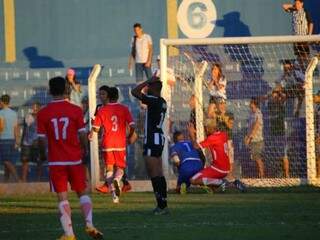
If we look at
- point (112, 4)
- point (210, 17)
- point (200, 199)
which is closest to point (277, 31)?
point (210, 17)

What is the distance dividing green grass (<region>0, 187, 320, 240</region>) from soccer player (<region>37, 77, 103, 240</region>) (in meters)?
0.64

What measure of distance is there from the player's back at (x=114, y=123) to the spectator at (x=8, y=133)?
4876mm

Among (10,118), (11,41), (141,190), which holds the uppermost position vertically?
(11,41)

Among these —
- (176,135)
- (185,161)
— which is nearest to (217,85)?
(176,135)

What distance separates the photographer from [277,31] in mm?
27516

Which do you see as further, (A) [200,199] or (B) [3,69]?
(B) [3,69]

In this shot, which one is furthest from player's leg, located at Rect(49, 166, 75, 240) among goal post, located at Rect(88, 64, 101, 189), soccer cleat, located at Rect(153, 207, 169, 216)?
goal post, located at Rect(88, 64, 101, 189)

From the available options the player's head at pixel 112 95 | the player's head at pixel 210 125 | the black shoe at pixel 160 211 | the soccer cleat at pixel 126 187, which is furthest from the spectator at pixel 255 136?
the black shoe at pixel 160 211

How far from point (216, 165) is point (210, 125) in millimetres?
922

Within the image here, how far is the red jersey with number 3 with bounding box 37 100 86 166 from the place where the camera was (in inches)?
480

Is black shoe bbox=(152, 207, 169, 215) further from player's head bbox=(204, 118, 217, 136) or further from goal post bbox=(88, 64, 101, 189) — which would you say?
goal post bbox=(88, 64, 101, 189)

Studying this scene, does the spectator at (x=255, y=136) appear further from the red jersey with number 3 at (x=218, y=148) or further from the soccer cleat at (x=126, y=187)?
the soccer cleat at (x=126, y=187)

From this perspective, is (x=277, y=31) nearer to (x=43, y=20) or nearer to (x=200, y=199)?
(x=43, y=20)

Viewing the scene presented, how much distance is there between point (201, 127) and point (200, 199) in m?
3.59
